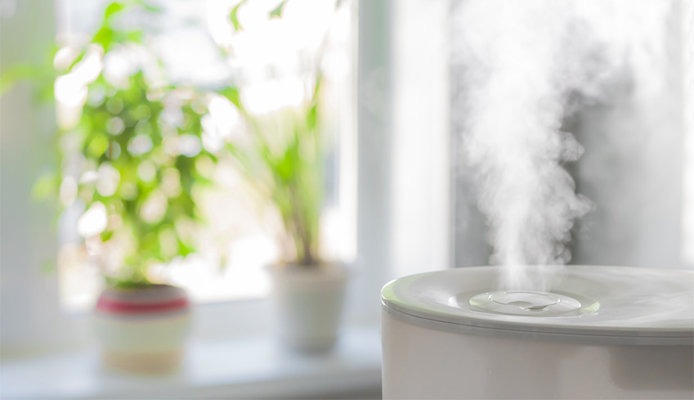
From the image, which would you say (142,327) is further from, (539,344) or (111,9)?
(539,344)

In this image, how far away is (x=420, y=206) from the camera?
1.79 metres

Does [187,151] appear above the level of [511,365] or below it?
above

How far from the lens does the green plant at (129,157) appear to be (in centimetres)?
147

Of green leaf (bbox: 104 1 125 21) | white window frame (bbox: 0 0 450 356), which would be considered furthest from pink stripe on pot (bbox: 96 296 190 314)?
green leaf (bbox: 104 1 125 21)

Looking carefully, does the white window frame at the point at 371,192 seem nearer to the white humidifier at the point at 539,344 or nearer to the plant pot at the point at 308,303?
the plant pot at the point at 308,303

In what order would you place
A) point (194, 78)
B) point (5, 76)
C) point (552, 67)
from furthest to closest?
1. point (194, 78)
2. point (5, 76)
3. point (552, 67)

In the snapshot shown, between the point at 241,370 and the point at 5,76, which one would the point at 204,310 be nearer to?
the point at 241,370

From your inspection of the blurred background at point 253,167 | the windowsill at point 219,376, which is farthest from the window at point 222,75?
the windowsill at point 219,376

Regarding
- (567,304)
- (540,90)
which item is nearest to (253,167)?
(540,90)

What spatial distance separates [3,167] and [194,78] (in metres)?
0.44

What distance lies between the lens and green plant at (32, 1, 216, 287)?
147 centimetres

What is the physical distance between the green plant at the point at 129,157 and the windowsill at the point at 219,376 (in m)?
0.20

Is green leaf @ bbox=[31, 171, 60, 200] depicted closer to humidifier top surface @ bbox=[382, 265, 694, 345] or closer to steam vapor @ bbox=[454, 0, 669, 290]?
steam vapor @ bbox=[454, 0, 669, 290]

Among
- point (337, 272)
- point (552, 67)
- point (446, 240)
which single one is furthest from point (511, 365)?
point (446, 240)
